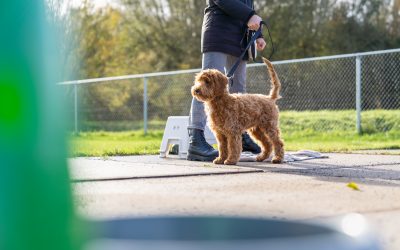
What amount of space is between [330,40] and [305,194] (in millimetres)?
21106

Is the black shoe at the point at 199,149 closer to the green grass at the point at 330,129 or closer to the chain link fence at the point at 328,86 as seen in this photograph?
the green grass at the point at 330,129

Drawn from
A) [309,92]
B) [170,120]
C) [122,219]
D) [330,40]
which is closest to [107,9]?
[330,40]

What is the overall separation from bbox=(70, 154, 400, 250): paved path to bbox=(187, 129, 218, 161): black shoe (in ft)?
0.99

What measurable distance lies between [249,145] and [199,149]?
0.93 meters

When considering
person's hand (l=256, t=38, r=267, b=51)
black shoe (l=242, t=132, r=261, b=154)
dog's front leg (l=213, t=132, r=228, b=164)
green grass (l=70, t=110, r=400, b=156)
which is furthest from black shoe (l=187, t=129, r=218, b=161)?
green grass (l=70, t=110, r=400, b=156)

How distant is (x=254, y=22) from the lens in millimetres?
6023

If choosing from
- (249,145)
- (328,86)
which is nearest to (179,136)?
(249,145)

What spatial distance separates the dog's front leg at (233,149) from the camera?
18.9 feet

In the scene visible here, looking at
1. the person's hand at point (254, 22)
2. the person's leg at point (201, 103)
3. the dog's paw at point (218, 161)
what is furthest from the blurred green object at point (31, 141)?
the person's leg at point (201, 103)

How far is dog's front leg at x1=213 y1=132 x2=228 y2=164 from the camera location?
19.4 feet

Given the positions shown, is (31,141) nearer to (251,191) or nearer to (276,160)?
(251,191)

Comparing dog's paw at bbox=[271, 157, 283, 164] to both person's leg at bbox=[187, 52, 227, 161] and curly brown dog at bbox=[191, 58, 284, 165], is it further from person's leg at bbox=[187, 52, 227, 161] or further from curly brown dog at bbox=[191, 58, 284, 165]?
person's leg at bbox=[187, 52, 227, 161]

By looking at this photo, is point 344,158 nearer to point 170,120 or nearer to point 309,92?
point 170,120

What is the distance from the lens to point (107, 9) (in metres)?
24.3
